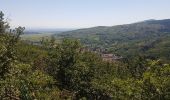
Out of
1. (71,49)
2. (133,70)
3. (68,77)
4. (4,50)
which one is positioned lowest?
(133,70)

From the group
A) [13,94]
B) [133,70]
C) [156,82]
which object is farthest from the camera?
[133,70]

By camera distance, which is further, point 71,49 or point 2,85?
point 71,49

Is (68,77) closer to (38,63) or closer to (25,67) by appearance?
(38,63)

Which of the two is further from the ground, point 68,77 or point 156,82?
point 156,82

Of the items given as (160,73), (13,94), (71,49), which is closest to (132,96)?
(160,73)

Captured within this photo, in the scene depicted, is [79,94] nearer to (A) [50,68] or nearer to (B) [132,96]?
(A) [50,68]

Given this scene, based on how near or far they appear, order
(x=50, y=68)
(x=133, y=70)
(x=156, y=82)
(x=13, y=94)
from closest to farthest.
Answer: (x=13, y=94) → (x=156, y=82) → (x=50, y=68) → (x=133, y=70)
